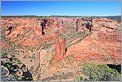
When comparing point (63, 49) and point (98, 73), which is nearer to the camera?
point (98, 73)

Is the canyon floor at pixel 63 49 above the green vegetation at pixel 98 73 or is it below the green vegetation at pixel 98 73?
above

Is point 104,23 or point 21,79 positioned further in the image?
point 104,23

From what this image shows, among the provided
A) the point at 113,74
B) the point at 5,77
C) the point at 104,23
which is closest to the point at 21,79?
the point at 5,77

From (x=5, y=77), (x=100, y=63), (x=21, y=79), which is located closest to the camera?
(x=5, y=77)

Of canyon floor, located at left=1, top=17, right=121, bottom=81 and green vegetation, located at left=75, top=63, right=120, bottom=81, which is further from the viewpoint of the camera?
canyon floor, located at left=1, top=17, right=121, bottom=81

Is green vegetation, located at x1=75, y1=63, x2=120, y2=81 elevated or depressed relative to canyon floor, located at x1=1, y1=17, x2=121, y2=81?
depressed

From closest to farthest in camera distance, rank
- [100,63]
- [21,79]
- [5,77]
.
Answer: [5,77] < [21,79] < [100,63]

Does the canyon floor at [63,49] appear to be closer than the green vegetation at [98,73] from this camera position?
No

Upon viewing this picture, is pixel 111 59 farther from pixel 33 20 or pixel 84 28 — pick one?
pixel 33 20

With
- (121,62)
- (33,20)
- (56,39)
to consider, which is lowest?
(121,62)

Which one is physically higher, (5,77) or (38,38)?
(38,38)

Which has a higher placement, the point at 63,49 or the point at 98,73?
the point at 63,49
